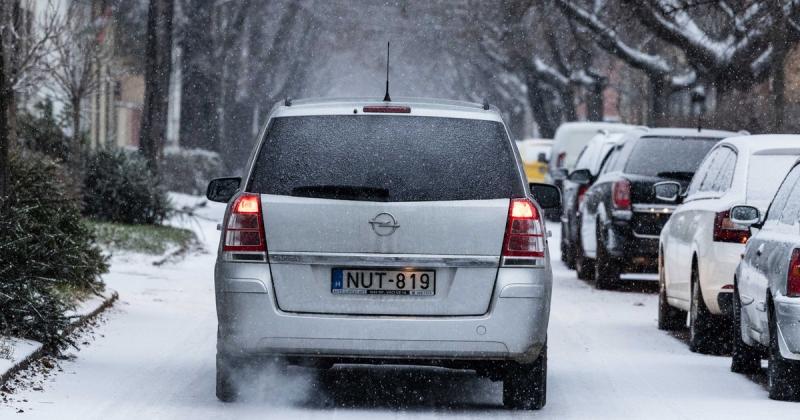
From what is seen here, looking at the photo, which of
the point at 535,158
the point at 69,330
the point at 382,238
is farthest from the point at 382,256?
the point at 535,158

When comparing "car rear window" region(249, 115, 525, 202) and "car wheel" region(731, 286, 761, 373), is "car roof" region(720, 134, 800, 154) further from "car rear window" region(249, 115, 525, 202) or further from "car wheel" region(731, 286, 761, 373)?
"car rear window" region(249, 115, 525, 202)

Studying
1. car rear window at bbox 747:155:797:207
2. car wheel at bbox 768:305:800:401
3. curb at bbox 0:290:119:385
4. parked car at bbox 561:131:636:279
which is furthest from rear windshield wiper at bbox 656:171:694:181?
car wheel at bbox 768:305:800:401

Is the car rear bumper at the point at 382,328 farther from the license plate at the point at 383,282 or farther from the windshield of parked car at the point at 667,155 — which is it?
the windshield of parked car at the point at 667,155

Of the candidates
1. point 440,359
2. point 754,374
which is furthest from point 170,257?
point 440,359

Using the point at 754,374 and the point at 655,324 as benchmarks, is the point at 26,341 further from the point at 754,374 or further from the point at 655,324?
the point at 655,324

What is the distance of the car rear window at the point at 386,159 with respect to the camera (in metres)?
8.84

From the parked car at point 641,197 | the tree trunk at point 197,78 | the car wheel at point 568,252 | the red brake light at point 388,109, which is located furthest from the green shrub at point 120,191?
the tree trunk at point 197,78

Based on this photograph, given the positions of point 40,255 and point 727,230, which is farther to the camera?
point 40,255

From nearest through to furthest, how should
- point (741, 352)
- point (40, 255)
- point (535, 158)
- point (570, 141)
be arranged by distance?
point (741, 352) → point (40, 255) → point (570, 141) → point (535, 158)

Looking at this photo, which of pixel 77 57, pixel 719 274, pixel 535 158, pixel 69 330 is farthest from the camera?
pixel 535 158

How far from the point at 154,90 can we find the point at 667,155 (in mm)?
12742

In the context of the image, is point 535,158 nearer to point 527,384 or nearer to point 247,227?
point 527,384

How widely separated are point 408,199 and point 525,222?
59cm

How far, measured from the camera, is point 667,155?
18297 millimetres
